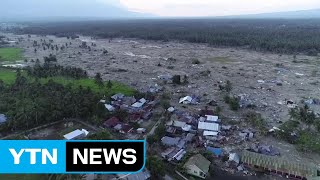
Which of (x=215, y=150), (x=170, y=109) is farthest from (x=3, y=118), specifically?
(x=215, y=150)

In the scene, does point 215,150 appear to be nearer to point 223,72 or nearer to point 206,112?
point 206,112

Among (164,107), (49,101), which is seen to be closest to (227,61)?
(164,107)

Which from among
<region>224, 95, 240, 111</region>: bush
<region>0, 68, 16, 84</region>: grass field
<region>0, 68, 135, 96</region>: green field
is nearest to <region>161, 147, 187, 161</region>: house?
<region>224, 95, 240, 111</region>: bush

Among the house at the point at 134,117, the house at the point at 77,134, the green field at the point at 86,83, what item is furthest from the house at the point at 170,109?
the house at the point at 77,134

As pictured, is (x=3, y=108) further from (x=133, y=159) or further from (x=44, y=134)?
(x=133, y=159)

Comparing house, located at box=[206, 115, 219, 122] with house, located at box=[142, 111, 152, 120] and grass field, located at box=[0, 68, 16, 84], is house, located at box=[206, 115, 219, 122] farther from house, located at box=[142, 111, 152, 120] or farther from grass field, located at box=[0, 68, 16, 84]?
grass field, located at box=[0, 68, 16, 84]

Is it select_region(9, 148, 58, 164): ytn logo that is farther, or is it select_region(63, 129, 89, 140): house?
select_region(63, 129, 89, 140): house
